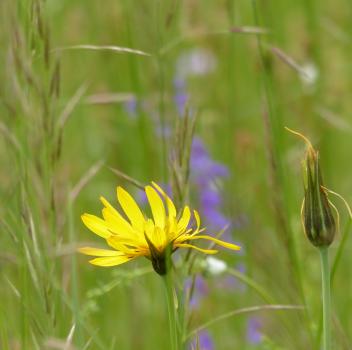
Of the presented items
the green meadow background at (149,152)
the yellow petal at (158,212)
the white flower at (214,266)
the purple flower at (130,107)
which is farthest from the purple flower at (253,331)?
the yellow petal at (158,212)

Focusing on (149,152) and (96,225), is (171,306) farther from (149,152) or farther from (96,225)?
(149,152)

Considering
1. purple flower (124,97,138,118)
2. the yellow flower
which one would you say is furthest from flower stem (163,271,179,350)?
purple flower (124,97,138,118)

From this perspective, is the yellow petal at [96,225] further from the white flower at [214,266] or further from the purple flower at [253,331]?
the purple flower at [253,331]

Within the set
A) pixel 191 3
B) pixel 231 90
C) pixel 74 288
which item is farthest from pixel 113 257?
pixel 191 3

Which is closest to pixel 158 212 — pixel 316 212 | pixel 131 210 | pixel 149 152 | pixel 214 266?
pixel 131 210

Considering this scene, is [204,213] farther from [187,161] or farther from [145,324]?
[187,161]

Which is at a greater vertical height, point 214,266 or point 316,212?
point 316,212

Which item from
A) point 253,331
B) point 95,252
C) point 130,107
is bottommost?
point 253,331
